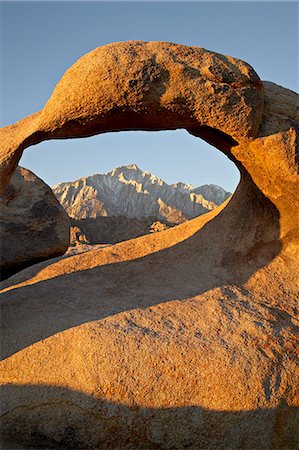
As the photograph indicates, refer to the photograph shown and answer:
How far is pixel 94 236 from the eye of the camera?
19156 mm

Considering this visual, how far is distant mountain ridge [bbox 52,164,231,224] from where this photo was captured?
31.5m

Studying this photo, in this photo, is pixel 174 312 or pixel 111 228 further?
pixel 111 228

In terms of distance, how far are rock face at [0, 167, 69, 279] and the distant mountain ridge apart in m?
21.9

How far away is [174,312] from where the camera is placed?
2.83 meters

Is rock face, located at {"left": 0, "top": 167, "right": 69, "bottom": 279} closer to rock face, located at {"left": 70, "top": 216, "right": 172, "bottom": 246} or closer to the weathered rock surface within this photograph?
the weathered rock surface

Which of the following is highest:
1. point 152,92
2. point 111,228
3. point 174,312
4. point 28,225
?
point 152,92

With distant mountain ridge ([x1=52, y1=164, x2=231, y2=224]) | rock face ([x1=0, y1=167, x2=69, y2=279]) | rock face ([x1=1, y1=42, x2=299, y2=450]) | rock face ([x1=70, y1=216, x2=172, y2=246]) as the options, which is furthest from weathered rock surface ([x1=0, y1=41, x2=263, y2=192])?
distant mountain ridge ([x1=52, y1=164, x2=231, y2=224])

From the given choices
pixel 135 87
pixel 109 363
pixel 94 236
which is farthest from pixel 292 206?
pixel 94 236

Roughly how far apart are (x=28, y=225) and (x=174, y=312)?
200 cm

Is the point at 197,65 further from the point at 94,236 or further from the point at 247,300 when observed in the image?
the point at 94,236

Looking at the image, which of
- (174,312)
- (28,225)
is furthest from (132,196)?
(174,312)

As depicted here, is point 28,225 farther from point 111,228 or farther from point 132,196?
point 132,196

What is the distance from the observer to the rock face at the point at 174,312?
235cm

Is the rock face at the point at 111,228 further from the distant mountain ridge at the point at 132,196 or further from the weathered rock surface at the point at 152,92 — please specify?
the weathered rock surface at the point at 152,92
